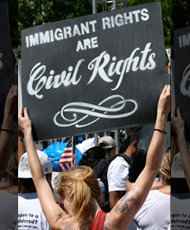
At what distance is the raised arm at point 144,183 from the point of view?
11.8 feet

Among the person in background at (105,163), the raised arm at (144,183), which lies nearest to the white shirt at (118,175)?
the person in background at (105,163)

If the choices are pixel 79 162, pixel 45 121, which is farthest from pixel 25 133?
pixel 79 162

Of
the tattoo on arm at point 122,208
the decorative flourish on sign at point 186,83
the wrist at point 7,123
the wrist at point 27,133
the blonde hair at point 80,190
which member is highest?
the decorative flourish on sign at point 186,83

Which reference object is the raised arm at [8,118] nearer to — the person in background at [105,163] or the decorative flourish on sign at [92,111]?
the decorative flourish on sign at [92,111]

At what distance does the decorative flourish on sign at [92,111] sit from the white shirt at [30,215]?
2.58ft

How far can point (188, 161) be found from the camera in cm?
357

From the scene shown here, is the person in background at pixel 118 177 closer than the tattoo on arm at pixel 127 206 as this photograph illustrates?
No

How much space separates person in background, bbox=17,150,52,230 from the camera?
469 centimetres

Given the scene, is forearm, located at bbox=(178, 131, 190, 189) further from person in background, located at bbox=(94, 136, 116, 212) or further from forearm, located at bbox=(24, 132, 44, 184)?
person in background, located at bbox=(94, 136, 116, 212)

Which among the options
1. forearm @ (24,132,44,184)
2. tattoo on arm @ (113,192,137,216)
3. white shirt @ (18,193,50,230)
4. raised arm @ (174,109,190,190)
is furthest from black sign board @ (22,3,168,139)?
white shirt @ (18,193,50,230)

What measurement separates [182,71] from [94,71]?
1.96ft

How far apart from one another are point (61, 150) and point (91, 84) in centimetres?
538

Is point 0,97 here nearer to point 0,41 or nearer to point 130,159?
point 0,41

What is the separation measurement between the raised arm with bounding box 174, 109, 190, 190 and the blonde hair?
16.8 inches
